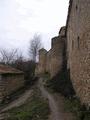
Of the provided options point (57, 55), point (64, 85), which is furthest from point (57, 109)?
point (57, 55)

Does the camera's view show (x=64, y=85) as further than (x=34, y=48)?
No

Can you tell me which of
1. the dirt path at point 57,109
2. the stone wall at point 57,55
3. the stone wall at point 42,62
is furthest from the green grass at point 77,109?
the stone wall at point 42,62

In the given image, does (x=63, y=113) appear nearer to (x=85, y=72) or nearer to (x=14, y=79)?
(x=85, y=72)

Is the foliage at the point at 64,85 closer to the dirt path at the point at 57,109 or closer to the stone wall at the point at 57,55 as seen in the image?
the dirt path at the point at 57,109

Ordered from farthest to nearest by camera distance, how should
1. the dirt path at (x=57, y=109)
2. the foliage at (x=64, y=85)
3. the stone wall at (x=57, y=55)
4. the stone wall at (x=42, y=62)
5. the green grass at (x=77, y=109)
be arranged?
the stone wall at (x=42, y=62) < the stone wall at (x=57, y=55) < the foliage at (x=64, y=85) < the dirt path at (x=57, y=109) < the green grass at (x=77, y=109)

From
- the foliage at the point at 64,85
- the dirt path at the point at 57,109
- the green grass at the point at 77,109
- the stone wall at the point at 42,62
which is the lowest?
the dirt path at the point at 57,109

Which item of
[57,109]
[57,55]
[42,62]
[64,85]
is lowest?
[57,109]

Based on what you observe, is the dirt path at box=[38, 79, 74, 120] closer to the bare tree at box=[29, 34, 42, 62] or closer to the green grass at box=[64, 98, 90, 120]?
the green grass at box=[64, 98, 90, 120]

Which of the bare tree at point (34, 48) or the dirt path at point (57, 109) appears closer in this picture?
the dirt path at point (57, 109)

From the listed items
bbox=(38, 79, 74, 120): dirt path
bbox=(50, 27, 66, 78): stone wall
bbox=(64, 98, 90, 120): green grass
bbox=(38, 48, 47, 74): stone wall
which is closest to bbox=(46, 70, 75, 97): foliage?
bbox=(38, 79, 74, 120): dirt path

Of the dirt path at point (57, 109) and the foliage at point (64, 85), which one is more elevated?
the foliage at point (64, 85)

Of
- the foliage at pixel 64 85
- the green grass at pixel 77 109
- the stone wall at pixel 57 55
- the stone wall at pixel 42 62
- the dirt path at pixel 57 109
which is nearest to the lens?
the green grass at pixel 77 109

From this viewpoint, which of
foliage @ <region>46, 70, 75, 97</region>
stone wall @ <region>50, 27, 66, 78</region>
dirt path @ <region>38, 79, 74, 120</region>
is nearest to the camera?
dirt path @ <region>38, 79, 74, 120</region>

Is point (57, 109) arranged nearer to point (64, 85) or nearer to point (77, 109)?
point (77, 109)
